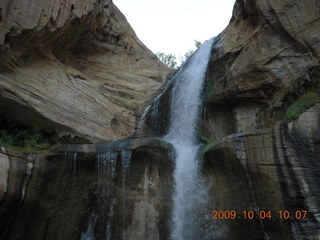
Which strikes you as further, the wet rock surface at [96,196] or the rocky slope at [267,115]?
the wet rock surface at [96,196]

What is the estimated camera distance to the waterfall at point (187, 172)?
792 centimetres

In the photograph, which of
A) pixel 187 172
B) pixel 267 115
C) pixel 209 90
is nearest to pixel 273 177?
pixel 187 172

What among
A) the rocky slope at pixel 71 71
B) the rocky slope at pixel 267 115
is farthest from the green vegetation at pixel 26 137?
the rocky slope at pixel 267 115

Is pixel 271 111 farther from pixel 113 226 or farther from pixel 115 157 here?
pixel 113 226

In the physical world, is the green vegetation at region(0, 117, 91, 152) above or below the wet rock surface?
above

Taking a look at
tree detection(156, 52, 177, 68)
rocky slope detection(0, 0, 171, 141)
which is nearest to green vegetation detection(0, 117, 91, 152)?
rocky slope detection(0, 0, 171, 141)

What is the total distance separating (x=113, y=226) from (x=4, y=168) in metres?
3.34

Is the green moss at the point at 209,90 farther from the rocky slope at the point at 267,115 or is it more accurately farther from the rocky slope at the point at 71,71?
the rocky slope at the point at 71,71

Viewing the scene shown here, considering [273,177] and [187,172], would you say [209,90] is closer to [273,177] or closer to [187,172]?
[187,172]

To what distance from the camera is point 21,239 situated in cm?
692
